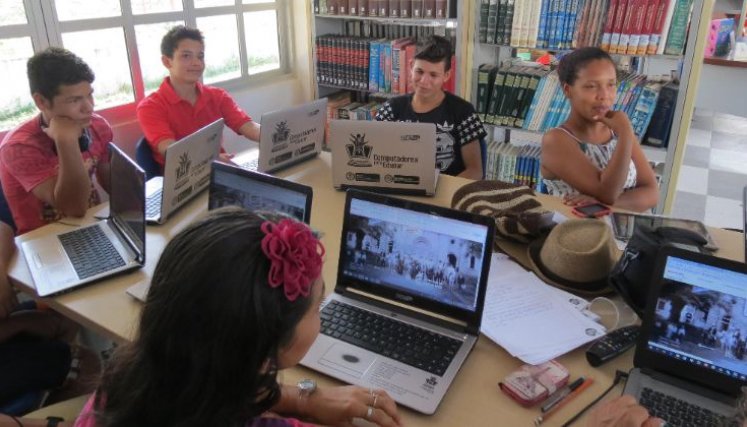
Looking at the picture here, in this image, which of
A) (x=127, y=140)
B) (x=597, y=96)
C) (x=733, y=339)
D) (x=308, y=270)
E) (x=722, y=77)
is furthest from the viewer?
(x=722, y=77)

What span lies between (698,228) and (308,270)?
4.41 ft

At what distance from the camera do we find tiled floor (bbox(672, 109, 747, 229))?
11.8 feet

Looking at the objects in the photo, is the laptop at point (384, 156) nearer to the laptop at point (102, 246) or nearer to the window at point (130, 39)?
the laptop at point (102, 246)

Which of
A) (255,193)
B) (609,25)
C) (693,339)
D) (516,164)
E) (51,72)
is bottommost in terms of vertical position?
(516,164)

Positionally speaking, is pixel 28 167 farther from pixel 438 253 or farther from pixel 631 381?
pixel 631 381

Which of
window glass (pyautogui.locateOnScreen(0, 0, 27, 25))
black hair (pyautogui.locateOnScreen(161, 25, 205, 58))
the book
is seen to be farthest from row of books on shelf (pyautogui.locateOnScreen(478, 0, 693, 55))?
window glass (pyautogui.locateOnScreen(0, 0, 27, 25))

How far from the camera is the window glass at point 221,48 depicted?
3.58 metres

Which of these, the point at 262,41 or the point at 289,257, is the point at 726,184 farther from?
the point at 289,257

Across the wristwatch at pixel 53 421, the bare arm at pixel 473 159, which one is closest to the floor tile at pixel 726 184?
the bare arm at pixel 473 159

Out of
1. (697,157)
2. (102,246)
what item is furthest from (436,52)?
(697,157)

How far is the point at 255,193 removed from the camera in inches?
60.0

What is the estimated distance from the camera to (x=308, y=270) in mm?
852

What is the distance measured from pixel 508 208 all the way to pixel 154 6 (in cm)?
250

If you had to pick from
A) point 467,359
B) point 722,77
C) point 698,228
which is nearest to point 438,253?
point 467,359
